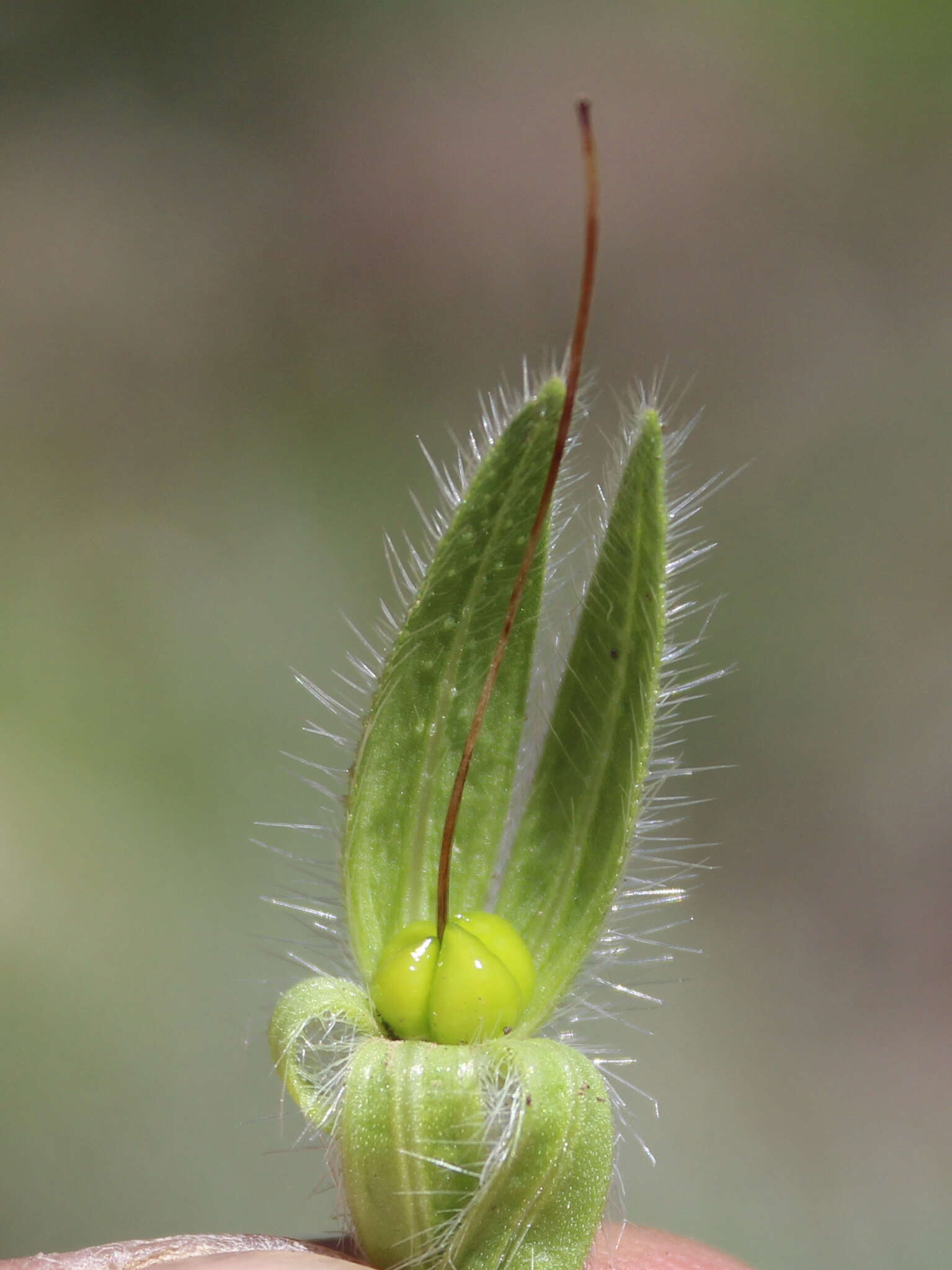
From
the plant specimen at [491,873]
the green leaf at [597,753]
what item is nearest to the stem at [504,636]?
the plant specimen at [491,873]

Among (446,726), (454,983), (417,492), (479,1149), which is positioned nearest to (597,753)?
(446,726)

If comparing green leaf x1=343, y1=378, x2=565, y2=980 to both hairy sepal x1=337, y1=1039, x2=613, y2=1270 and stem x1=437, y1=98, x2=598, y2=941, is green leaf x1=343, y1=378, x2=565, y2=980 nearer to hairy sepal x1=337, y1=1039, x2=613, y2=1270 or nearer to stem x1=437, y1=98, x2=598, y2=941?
stem x1=437, y1=98, x2=598, y2=941

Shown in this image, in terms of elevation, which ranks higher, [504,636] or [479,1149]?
[504,636]

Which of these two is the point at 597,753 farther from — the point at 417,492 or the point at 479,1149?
the point at 417,492

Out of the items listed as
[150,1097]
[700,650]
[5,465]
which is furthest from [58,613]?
[700,650]

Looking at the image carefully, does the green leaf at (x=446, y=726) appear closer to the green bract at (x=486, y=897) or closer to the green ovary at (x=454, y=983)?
the green bract at (x=486, y=897)

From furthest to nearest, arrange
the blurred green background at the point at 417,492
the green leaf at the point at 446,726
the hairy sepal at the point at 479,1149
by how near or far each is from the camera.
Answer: the blurred green background at the point at 417,492
the green leaf at the point at 446,726
the hairy sepal at the point at 479,1149

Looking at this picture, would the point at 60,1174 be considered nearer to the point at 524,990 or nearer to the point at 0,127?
the point at 524,990
